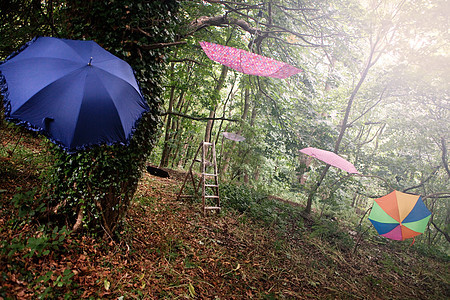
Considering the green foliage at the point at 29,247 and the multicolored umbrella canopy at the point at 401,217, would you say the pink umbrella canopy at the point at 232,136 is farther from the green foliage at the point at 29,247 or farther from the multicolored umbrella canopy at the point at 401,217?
the green foliage at the point at 29,247

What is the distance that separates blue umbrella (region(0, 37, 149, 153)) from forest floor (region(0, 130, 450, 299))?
3.86 ft

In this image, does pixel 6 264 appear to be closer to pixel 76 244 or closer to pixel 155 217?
pixel 76 244

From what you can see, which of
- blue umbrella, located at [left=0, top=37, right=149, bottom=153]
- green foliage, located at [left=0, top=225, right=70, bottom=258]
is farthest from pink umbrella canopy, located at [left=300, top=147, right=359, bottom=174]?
green foliage, located at [left=0, top=225, right=70, bottom=258]

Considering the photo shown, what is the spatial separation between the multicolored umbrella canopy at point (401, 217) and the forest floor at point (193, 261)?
116 cm

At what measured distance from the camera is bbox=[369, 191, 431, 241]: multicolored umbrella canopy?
170 inches

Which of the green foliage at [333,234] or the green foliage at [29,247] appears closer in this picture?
the green foliage at [29,247]

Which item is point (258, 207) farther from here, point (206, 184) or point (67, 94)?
point (67, 94)

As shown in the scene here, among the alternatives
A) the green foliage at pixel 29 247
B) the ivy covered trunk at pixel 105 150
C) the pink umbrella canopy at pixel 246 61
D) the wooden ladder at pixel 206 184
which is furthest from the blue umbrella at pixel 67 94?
the wooden ladder at pixel 206 184

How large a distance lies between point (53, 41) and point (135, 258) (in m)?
2.66

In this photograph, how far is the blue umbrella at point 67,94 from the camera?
1955mm

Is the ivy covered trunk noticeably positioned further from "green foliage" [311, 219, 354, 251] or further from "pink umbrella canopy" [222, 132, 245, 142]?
"green foliage" [311, 219, 354, 251]

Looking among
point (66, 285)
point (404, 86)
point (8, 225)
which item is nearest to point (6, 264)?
point (66, 285)

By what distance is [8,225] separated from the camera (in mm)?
2645

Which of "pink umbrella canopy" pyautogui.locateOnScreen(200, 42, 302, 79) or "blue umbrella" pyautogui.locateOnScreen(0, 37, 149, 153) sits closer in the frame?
"blue umbrella" pyautogui.locateOnScreen(0, 37, 149, 153)
